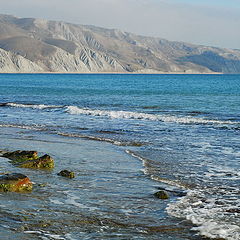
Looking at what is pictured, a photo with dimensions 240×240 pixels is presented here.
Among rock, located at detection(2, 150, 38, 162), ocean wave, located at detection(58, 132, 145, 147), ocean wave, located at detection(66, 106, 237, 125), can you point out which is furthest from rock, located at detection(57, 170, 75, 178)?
ocean wave, located at detection(66, 106, 237, 125)

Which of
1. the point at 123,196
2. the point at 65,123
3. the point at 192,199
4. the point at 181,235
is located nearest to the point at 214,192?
the point at 192,199

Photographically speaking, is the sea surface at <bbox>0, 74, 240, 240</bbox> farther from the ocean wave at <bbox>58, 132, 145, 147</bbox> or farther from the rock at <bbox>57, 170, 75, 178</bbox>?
the rock at <bbox>57, 170, 75, 178</bbox>

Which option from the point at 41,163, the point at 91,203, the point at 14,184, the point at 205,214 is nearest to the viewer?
the point at 205,214

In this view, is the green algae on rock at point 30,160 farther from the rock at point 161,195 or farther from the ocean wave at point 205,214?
the ocean wave at point 205,214

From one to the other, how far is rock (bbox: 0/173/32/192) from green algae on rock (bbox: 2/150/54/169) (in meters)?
3.18

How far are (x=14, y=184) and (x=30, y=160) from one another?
421 centimetres

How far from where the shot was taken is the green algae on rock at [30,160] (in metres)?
15.9

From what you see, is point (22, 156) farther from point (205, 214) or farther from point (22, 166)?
point (205, 214)

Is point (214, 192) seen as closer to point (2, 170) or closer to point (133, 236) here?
point (133, 236)

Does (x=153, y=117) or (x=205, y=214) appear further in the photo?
(x=153, y=117)

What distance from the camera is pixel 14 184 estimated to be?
1232cm

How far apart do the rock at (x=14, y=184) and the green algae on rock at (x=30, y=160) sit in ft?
10.4

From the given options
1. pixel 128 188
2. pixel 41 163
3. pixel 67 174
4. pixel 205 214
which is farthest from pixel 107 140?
pixel 205 214

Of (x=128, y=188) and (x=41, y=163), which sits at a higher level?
(x=128, y=188)
